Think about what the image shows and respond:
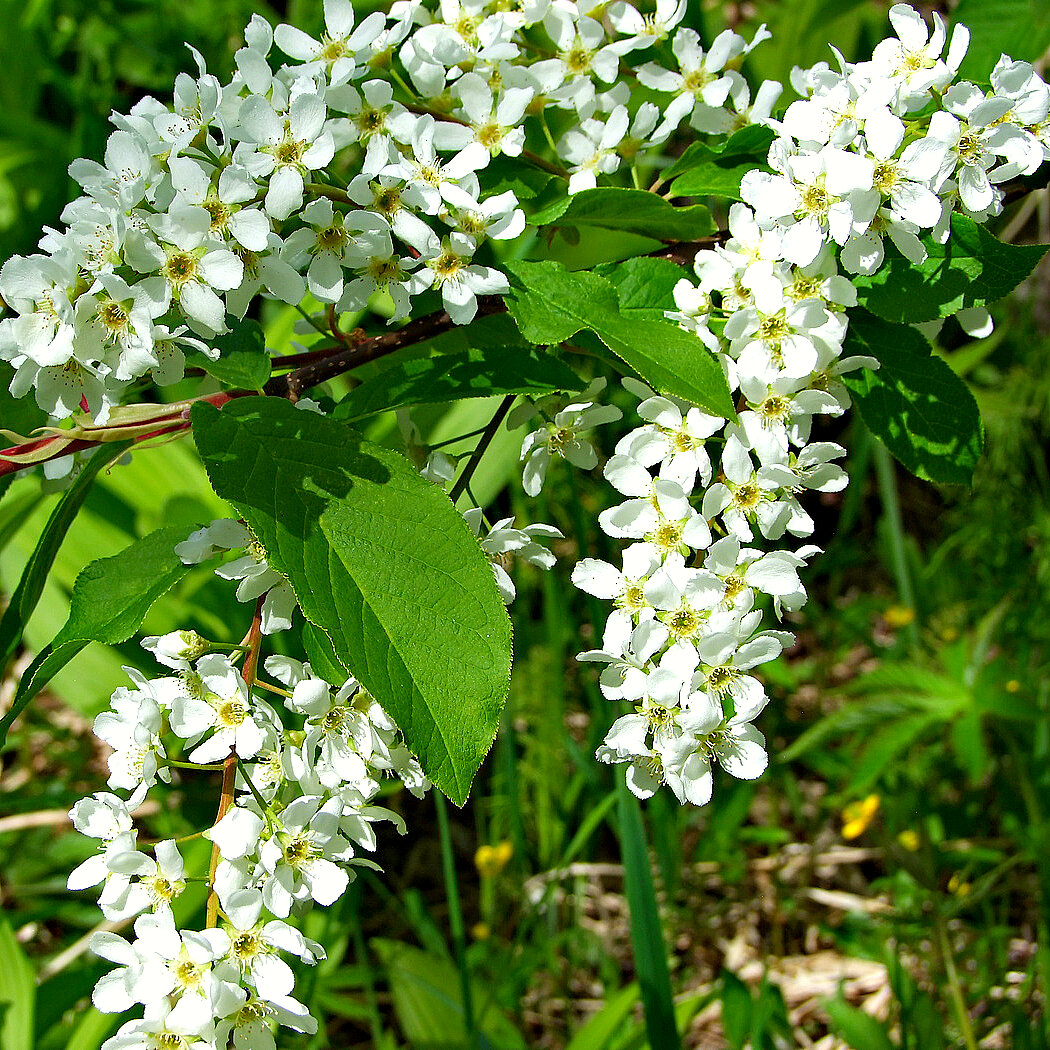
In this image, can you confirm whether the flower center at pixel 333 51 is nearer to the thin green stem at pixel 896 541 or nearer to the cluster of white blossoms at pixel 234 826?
the cluster of white blossoms at pixel 234 826

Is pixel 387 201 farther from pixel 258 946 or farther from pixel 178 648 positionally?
pixel 258 946

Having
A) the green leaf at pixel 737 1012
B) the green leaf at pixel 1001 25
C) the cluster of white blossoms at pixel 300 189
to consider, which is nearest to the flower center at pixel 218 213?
the cluster of white blossoms at pixel 300 189

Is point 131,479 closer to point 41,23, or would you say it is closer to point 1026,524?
point 41,23

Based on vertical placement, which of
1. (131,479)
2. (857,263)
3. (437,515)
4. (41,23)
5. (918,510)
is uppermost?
(41,23)

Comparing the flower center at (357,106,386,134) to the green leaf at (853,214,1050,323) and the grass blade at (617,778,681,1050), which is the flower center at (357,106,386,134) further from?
the grass blade at (617,778,681,1050)

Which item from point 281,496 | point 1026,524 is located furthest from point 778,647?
point 1026,524

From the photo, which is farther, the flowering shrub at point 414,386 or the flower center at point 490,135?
the flower center at point 490,135
